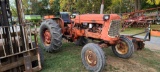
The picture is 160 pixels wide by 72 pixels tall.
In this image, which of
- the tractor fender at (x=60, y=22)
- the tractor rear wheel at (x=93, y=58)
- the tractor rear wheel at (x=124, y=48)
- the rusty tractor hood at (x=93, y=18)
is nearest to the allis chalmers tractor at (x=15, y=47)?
the tractor rear wheel at (x=93, y=58)

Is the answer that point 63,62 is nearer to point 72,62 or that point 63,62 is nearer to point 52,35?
point 72,62

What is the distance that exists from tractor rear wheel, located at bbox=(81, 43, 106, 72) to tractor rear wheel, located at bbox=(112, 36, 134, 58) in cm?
128

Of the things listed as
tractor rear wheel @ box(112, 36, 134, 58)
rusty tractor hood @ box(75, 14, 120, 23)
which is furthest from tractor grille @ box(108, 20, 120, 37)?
tractor rear wheel @ box(112, 36, 134, 58)

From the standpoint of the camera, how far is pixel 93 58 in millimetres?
4258

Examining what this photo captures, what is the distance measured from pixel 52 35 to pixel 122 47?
2259 millimetres

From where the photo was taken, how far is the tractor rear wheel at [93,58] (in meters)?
4.00

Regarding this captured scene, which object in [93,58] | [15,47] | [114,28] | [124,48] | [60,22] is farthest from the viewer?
[60,22]

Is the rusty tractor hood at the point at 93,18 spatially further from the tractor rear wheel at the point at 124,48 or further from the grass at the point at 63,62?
the grass at the point at 63,62

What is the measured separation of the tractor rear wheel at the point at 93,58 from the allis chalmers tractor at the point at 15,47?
122 centimetres

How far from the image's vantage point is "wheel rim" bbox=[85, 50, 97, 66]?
421 cm

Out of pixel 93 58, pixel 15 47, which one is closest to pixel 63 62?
pixel 93 58

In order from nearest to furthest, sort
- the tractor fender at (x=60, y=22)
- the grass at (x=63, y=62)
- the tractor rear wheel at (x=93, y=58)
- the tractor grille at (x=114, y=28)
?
the tractor rear wheel at (x=93, y=58) → the grass at (x=63, y=62) → the tractor grille at (x=114, y=28) → the tractor fender at (x=60, y=22)

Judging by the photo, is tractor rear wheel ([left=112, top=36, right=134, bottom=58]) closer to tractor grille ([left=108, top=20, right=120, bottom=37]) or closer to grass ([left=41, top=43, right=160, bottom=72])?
grass ([left=41, top=43, right=160, bottom=72])

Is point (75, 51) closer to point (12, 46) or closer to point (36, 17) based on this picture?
point (12, 46)
